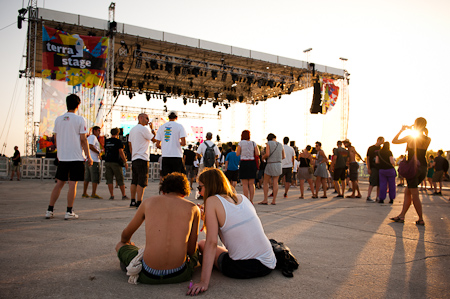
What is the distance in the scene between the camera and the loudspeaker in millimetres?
21434

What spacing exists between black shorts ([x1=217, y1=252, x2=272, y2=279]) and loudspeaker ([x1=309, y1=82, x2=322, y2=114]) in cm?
2013

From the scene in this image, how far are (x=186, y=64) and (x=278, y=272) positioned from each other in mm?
17787

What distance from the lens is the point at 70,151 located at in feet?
16.0

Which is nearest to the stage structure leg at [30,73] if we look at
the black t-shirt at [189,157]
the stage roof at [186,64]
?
the stage roof at [186,64]

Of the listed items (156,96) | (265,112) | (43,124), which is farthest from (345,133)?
(43,124)

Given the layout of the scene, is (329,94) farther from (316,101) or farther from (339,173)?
(339,173)

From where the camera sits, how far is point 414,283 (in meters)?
2.55

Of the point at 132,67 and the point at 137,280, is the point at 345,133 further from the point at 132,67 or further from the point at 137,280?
the point at 137,280

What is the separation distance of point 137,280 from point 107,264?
563 millimetres

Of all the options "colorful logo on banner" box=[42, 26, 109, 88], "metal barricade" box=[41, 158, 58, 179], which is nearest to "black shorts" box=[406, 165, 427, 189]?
"colorful logo on banner" box=[42, 26, 109, 88]

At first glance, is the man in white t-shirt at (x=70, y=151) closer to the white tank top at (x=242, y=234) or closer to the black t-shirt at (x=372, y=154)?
the white tank top at (x=242, y=234)

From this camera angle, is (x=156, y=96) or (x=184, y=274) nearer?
(x=184, y=274)

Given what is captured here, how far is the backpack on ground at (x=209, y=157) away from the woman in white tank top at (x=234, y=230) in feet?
20.3

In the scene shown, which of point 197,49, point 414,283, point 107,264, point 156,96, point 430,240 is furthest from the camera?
point 156,96
